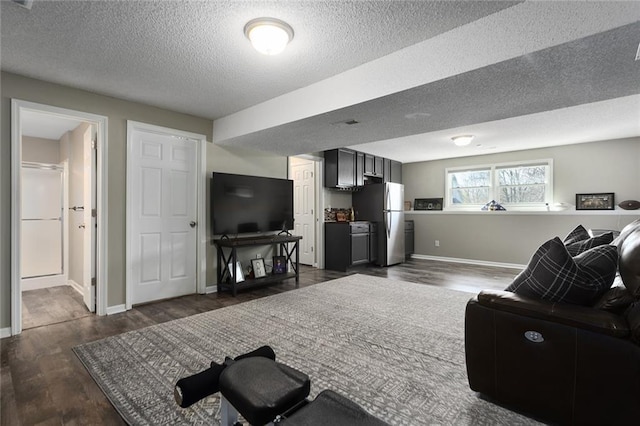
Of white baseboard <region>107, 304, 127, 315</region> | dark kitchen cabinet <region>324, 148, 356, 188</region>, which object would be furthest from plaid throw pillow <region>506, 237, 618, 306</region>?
dark kitchen cabinet <region>324, 148, 356, 188</region>

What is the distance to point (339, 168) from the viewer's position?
226 inches

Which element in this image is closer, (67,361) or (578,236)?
(67,361)

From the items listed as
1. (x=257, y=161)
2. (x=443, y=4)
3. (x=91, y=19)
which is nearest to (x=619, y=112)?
(x=443, y=4)

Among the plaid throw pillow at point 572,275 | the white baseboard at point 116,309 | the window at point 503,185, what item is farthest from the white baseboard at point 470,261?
the white baseboard at point 116,309

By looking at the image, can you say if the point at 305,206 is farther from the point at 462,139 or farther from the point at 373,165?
the point at 462,139

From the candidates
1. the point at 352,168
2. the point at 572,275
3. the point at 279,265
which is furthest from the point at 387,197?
the point at 572,275

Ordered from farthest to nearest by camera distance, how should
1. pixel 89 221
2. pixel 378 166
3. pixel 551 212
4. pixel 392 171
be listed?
pixel 392 171 < pixel 378 166 < pixel 551 212 < pixel 89 221

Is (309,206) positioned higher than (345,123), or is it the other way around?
(345,123)

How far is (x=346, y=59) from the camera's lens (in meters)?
2.54

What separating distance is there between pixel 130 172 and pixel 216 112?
4.15 ft

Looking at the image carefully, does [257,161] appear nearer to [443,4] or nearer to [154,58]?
[154,58]

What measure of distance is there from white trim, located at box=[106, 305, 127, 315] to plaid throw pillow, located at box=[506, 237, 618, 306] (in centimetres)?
386

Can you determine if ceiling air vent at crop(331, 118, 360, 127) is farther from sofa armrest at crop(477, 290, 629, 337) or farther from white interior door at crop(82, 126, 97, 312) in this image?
white interior door at crop(82, 126, 97, 312)

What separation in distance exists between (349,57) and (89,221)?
3.35 meters
